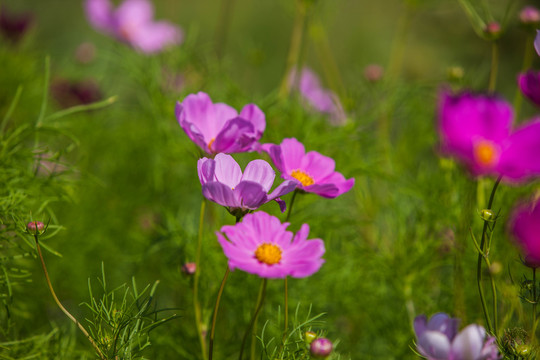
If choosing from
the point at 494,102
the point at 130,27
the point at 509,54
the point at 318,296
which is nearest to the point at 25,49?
the point at 130,27

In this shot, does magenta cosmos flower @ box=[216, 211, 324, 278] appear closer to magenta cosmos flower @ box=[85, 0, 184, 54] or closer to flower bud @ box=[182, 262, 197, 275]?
flower bud @ box=[182, 262, 197, 275]

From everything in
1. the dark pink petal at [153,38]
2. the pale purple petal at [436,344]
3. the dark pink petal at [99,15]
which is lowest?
the dark pink petal at [153,38]

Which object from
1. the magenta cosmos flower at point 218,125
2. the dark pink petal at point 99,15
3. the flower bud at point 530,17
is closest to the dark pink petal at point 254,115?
the magenta cosmos flower at point 218,125

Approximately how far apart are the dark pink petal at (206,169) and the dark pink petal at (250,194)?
3 cm

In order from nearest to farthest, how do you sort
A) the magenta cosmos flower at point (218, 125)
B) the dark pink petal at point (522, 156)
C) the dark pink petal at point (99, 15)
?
1. the dark pink petal at point (522, 156)
2. the magenta cosmos flower at point (218, 125)
3. the dark pink petal at point (99, 15)

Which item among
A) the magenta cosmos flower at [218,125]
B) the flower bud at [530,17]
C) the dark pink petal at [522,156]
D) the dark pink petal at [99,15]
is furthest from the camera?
the dark pink petal at [99,15]

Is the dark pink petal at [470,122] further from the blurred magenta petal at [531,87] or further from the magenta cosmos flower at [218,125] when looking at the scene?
the magenta cosmos flower at [218,125]

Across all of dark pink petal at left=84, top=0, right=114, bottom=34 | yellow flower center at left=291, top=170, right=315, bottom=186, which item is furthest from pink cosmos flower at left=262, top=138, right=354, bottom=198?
A: dark pink petal at left=84, top=0, right=114, bottom=34

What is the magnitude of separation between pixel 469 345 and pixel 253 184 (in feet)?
0.62

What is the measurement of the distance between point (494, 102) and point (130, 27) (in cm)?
90

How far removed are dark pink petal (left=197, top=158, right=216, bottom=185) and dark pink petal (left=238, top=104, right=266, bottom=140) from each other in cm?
8

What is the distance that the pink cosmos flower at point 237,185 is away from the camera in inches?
15.0

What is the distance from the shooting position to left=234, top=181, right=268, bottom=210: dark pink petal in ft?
1.25

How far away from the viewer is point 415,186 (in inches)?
31.2
